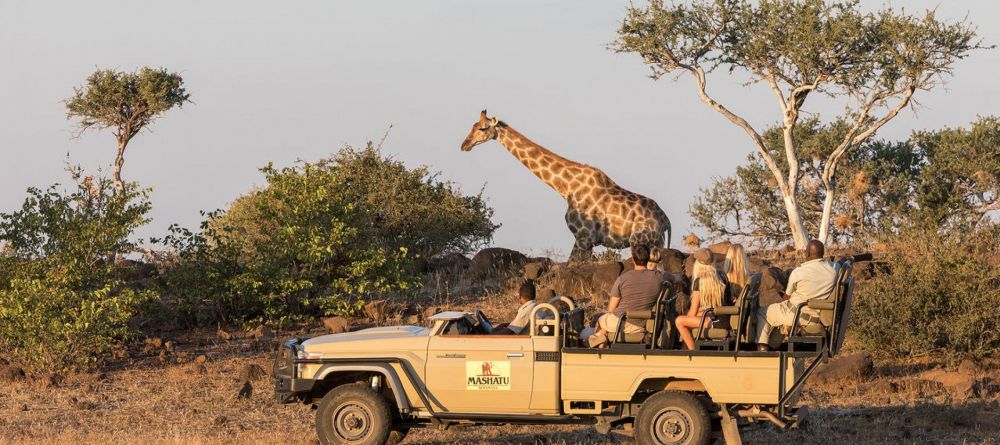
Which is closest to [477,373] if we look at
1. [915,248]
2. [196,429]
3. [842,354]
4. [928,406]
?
[196,429]

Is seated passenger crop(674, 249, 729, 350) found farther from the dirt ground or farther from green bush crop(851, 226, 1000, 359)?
green bush crop(851, 226, 1000, 359)

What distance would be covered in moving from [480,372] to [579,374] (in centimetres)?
81

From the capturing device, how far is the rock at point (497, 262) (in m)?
25.0

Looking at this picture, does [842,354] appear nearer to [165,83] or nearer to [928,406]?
[928,406]

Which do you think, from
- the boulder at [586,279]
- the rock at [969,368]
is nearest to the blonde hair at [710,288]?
the rock at [969,368]

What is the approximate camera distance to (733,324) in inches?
457

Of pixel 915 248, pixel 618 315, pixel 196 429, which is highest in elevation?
pixel 915 248

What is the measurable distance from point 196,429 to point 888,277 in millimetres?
10502

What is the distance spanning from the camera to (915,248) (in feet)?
68.1

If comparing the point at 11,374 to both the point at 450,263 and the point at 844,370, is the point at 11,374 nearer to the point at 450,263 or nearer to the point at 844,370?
the point at 450,263

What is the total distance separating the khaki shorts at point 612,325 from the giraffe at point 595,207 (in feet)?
38.8

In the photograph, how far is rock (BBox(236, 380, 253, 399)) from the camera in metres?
16.6

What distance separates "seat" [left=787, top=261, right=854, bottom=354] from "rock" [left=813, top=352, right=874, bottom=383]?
5.88 metres

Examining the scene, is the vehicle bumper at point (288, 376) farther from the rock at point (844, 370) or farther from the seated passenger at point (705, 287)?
the rock at point (844, 370)
